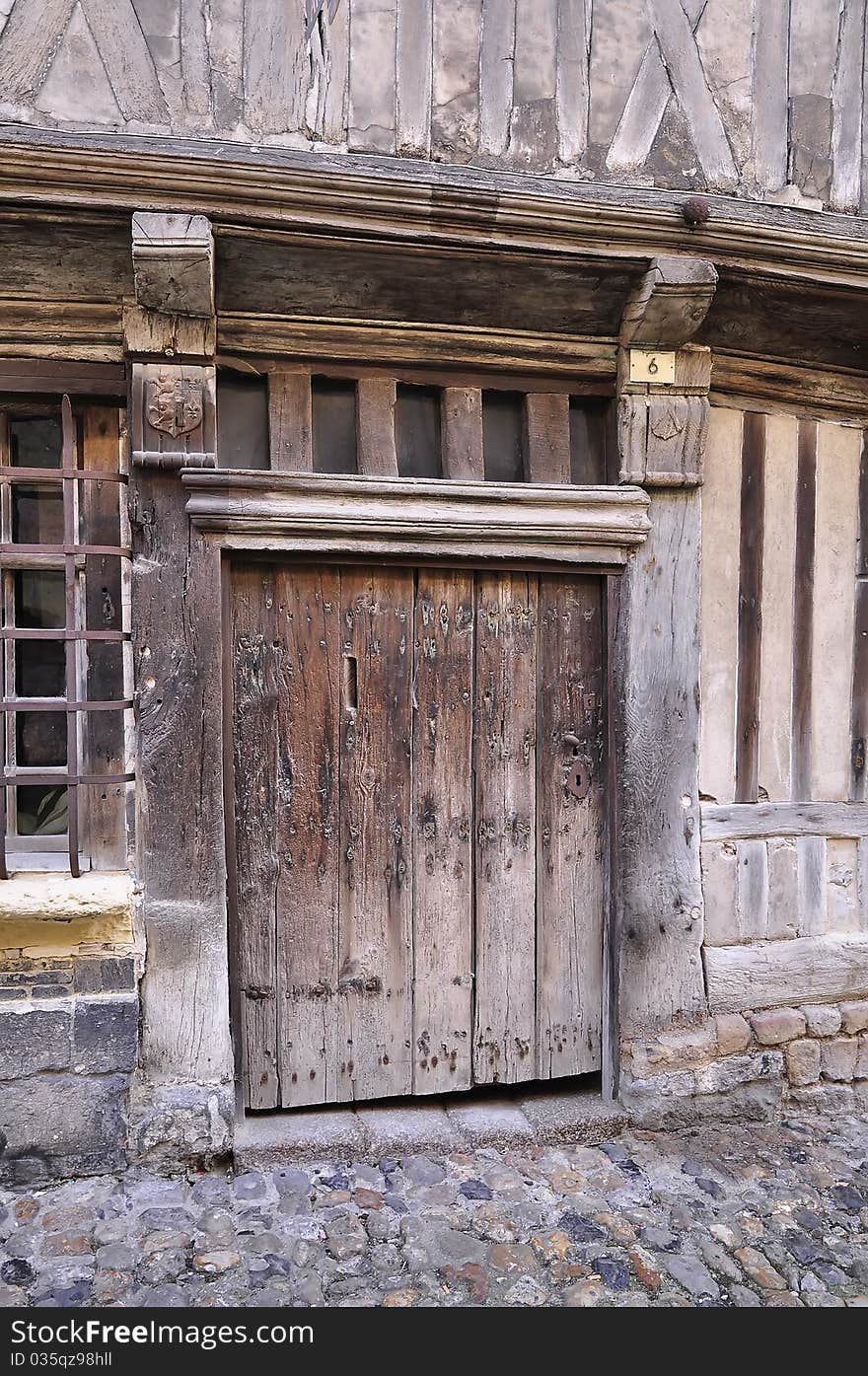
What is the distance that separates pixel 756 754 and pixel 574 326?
163cm

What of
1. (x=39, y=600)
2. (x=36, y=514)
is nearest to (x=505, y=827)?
(x=39, y=600)

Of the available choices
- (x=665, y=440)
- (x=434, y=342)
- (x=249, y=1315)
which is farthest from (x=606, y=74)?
(x=249, y=1315)

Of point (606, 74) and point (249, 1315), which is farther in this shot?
point (606, 74)

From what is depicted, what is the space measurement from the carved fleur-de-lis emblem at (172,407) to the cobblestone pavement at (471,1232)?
7.44 ft

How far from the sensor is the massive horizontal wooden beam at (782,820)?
112 inches

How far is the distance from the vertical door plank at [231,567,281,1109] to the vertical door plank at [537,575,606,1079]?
3.01 feet

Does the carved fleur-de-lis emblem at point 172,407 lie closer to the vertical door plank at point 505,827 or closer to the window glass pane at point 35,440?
the window glass pane at point 35,440

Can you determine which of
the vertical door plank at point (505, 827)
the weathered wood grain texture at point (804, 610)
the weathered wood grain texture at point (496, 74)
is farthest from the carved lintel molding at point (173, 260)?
the weathered wood grain texture at point (804, 610)

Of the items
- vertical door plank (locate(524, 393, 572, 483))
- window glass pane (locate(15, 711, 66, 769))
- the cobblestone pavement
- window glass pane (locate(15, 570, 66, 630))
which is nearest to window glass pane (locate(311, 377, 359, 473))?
vertical door plank (locate(524, 393, 572, 483))

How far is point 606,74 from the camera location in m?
2.49

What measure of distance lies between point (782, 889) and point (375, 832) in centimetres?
151

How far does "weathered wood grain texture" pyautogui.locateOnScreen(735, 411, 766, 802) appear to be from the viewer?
9.45ft

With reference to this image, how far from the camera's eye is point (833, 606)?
298cm

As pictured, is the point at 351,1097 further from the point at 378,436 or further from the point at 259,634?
the point at 378,436
